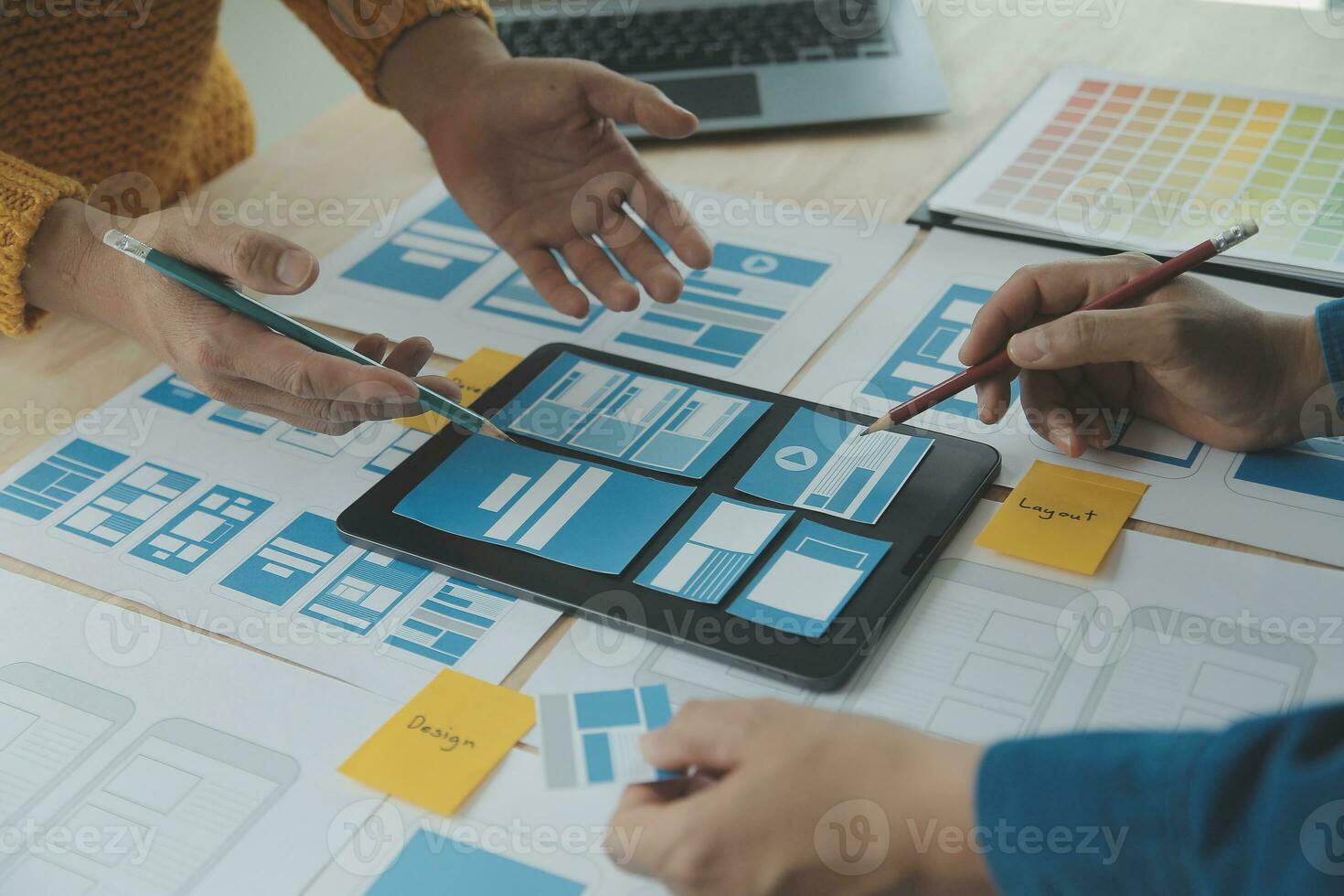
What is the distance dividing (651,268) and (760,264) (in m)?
0.12

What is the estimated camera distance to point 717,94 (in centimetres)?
128

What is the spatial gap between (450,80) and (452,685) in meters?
0.65

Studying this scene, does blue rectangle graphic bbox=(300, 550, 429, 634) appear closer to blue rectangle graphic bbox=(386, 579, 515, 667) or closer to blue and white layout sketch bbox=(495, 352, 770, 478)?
blue rectangle graphic bbox=(386, 579, 515, 667)

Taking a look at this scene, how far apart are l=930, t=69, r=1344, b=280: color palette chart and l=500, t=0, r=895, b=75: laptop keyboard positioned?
0.22 m

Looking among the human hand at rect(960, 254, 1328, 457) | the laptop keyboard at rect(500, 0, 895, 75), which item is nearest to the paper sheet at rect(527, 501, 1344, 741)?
the human hand at rect(960, 254, 1328, 457)

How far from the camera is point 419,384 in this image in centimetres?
81

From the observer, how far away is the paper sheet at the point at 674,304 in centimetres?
95

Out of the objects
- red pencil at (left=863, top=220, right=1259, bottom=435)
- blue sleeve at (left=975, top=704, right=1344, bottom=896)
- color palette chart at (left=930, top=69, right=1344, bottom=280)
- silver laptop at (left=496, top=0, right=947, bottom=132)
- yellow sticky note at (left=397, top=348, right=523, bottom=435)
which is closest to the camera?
blue sleeve at (left=975, top=704, right=1344, bottom=896)

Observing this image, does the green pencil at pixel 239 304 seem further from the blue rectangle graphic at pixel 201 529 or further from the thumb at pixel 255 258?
the blue rectangle graphic at pixel 201 529

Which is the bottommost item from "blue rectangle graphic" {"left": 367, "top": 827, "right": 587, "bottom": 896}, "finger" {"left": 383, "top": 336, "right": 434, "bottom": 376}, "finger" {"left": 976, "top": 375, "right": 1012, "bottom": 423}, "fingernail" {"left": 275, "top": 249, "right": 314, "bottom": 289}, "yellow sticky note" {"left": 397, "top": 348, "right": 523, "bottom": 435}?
"finger" {"left": 976, "top": 375, "right": 1012, "bottom": 423}

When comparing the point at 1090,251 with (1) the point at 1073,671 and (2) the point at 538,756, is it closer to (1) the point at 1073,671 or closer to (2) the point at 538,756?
(1) the point at 1073,671

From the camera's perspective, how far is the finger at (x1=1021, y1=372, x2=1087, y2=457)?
800mm

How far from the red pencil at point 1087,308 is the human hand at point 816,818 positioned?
0.27 metres

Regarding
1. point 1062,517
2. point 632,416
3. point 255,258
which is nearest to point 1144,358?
point 1062,517
